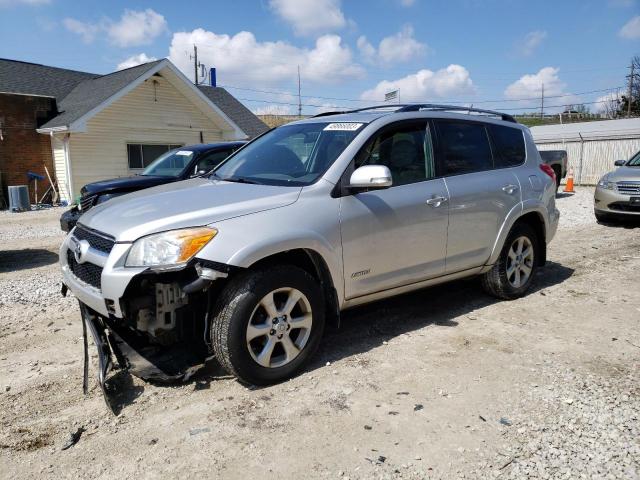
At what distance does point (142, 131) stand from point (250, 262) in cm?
1812

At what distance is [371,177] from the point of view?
3.56 metres

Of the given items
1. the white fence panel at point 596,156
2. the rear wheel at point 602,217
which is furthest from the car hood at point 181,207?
Answer: the white fence panel at point 596,156

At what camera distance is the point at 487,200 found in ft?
15.5

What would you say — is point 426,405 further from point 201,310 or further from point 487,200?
point 487,200

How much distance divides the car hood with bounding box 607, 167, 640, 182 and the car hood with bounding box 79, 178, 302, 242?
8.86 metres

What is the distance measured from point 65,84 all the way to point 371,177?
859 inches

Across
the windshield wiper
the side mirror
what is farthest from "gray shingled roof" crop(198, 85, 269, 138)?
the side mirror

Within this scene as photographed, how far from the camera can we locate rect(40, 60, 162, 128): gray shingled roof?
696 inches

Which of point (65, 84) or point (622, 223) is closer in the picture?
point (622, 223)

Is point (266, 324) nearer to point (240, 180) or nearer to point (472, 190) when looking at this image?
point (240, 180)

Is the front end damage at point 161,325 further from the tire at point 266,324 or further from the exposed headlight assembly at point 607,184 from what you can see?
the exposed headlight assembly at point 607,184

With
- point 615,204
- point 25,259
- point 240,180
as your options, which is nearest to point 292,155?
point 240,180

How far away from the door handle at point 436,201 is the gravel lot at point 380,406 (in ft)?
3.66

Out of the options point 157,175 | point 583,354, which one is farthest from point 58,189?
point 583,354
